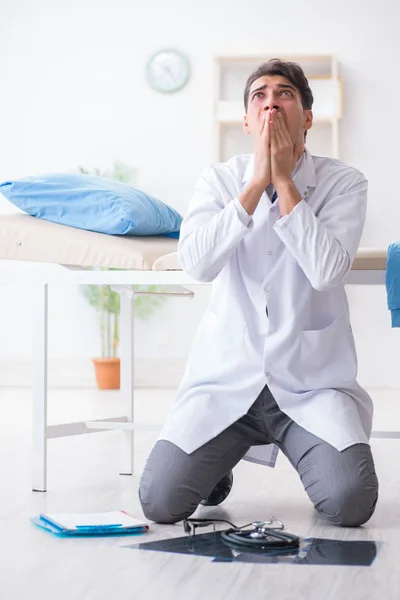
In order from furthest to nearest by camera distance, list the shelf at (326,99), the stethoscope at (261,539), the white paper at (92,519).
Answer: the shelf at (326,99) → the white paper at (92,519) → the stethoscope at (261,539)

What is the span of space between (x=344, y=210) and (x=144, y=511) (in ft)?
2.56

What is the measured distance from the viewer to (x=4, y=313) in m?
5.57

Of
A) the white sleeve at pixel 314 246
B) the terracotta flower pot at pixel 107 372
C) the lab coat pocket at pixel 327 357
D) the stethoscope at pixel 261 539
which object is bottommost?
the terracotta flower pot at pixel 107 372

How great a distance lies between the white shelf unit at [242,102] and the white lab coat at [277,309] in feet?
10.3

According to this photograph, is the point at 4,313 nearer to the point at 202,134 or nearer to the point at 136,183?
the point at 136,183

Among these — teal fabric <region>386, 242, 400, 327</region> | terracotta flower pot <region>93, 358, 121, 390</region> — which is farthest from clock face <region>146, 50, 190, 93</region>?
teal fabric <region>386, 242, 400, 327</region>

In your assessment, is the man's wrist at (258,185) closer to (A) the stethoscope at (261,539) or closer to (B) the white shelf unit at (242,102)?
(A) the stethoscope at (261,539)

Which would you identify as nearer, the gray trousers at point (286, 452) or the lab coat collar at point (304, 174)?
the gray trousers at point (286, 452)

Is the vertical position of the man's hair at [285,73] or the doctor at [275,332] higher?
the man's hair at [285,73]

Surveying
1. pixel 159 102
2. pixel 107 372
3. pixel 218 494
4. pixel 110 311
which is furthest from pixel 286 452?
pixel 159 102

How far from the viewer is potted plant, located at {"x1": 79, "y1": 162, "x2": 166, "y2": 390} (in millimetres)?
5215

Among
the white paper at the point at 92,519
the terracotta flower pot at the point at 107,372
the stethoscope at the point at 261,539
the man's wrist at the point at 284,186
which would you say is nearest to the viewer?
the stethoscope at the point at 261,539

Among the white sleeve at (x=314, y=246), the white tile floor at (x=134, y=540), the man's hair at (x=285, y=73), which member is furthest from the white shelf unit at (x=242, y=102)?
the white sleeve at (x=314, y=246)

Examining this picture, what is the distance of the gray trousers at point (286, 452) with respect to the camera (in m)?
1.84
